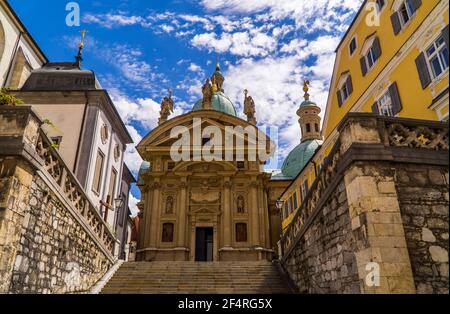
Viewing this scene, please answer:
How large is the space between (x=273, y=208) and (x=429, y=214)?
74.6ft

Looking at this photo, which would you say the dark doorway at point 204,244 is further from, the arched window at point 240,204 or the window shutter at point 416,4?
the window shutter at point 416,4

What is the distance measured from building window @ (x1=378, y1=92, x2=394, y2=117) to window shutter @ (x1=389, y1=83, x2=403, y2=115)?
1.08ft

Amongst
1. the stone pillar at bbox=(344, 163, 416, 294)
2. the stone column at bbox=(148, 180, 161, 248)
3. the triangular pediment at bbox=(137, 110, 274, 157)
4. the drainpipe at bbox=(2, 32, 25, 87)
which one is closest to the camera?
the stone pillar at bbox=(344, 163, 416, 294)

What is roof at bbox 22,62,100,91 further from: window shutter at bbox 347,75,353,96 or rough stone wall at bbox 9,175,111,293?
window shutter at bbox 347,75,353,96

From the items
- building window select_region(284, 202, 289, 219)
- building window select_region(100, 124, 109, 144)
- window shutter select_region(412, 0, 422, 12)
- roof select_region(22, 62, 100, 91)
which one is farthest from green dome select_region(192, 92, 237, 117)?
window shutter select_region(412, 0, 422, 12)

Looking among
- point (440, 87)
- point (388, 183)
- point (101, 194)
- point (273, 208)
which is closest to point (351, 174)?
point (388, 183)

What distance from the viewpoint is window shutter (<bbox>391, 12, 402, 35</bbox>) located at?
41.7 feet

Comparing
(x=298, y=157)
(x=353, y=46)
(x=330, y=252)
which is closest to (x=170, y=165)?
(x=353, y=46)

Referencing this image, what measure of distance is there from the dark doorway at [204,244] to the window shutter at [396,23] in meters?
18.3

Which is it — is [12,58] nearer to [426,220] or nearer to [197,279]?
[197,279]

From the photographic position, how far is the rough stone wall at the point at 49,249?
6.90 m

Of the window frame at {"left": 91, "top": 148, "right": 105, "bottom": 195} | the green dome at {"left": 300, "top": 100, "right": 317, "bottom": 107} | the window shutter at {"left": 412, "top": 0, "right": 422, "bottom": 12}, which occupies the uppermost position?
the green dome at {"left": 300, "top": 100, "right": 317, "bottom": 107}

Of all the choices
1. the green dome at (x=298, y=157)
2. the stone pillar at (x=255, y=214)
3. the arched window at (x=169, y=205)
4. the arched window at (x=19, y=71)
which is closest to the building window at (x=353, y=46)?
the stone pillar at (x=255, y=214)

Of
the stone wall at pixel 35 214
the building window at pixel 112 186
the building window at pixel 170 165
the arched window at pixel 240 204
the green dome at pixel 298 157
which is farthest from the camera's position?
the green dome at pixel 298 157
